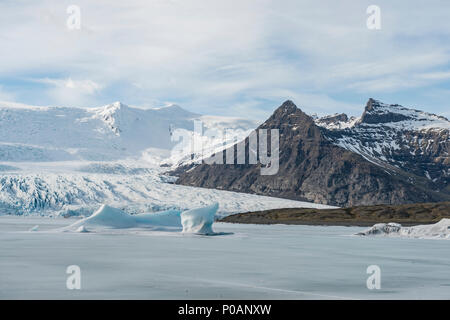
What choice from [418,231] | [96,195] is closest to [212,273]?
[418,231]

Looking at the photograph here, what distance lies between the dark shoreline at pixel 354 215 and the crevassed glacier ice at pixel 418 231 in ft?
173

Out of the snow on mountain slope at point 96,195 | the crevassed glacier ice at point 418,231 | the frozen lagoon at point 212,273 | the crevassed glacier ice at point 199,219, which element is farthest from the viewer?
the snow on mountain slope at point 96,195

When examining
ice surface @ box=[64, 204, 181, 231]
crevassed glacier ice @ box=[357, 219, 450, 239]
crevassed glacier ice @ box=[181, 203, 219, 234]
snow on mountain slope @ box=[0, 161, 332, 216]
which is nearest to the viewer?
crevassed glacier ice @ box=[181, 203, 219, 234]

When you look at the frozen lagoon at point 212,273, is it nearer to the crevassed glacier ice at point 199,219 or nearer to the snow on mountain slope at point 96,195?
the crevassed glacier ice at point 199,219

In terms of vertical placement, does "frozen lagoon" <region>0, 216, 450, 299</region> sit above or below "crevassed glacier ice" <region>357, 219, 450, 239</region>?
above

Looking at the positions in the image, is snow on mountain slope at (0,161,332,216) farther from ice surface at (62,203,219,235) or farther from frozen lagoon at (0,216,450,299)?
frozen lagoon at (0,216,450,299)

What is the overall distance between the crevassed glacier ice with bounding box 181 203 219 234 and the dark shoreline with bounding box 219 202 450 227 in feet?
200

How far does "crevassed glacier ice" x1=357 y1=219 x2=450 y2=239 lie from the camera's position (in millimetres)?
45781

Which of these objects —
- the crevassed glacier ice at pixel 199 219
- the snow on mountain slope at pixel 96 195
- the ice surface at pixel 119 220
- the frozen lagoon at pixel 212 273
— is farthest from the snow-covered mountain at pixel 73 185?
the frozen lagoon at pixel 212 273

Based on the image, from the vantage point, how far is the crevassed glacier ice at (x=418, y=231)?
150ft

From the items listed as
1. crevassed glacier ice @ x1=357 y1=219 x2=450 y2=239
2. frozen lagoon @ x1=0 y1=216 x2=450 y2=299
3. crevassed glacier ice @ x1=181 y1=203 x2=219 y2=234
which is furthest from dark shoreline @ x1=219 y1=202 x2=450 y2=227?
frozen lagoon @ x1=0 y1=216 x2=450 y2=299

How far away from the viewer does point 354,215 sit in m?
122

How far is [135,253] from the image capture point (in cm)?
2480
